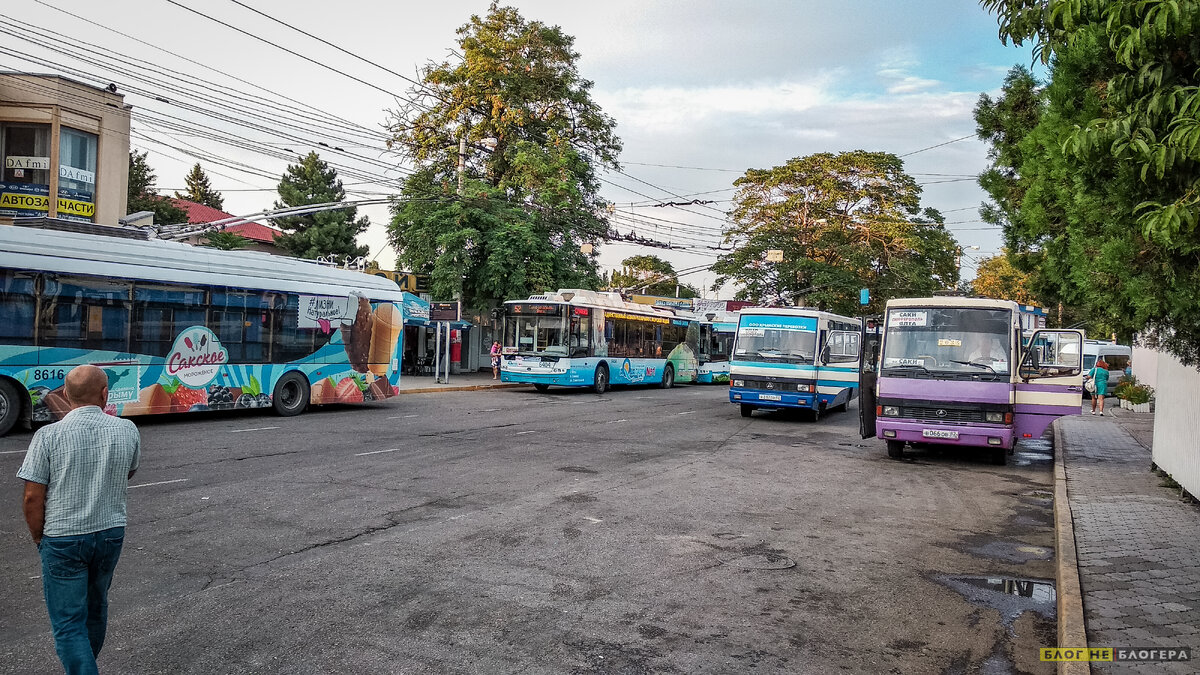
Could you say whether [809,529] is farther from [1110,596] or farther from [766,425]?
[766,425]

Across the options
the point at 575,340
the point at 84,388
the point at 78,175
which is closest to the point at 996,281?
the point at 575,340

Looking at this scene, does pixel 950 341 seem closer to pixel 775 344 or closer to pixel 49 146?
pixel 775 344

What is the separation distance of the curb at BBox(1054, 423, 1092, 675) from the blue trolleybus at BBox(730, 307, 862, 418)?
9.61 metres

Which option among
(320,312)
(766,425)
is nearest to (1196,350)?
(766,425)

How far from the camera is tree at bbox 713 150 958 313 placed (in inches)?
1727

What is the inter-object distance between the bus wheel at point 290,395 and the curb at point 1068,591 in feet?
47.5

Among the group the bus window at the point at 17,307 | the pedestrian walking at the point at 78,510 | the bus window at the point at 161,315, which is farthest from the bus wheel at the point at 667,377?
the pedestrian walking at the point at 78,510

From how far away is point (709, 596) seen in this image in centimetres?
596

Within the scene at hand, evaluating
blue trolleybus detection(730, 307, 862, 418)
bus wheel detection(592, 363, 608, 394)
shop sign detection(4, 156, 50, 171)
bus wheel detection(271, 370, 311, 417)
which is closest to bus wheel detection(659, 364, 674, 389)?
bus wheel detection(592, 363, 608, 394)

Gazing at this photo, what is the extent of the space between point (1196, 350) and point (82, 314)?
51.1 feet

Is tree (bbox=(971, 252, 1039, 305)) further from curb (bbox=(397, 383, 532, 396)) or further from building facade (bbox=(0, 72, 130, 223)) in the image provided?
building facade (bbox=(0, 72, 130, 223))

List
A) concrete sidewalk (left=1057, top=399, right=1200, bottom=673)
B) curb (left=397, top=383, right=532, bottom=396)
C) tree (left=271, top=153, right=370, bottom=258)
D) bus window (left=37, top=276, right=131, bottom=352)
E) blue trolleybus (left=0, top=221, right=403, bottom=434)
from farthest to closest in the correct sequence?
tree (left=271, top=153, right=370, bottom=258) → curb (left=397, top=383, right=532, bottom=396) → bus window (left=37, top=276, right=131, bottom=352) → blue trolleybus (left=0, top=221, right=403, bottom=434) → concrete sidewalk (left=1057, top=399, right=1200, bottom=673)

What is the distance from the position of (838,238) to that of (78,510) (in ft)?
144

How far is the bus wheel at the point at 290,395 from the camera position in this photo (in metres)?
17.5
